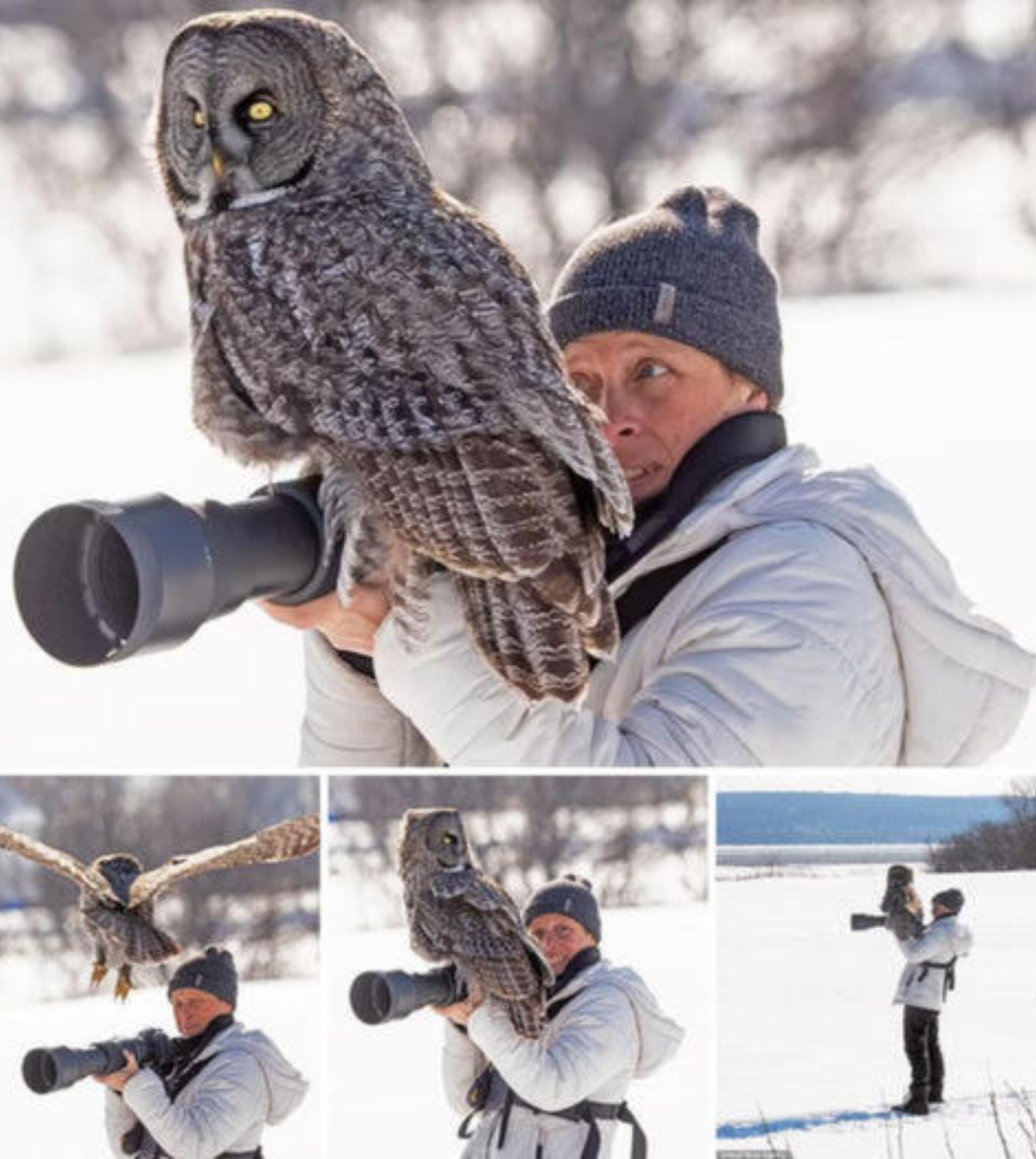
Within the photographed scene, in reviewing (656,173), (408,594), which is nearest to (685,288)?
(408,594)

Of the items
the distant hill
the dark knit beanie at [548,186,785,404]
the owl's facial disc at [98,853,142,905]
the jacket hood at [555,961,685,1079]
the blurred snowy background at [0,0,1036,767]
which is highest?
the blurred snowy background at [0,0,1036,767]

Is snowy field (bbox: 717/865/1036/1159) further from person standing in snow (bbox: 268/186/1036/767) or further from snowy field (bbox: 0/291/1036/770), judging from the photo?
snowy field (bbox: 0/291/1036/770)

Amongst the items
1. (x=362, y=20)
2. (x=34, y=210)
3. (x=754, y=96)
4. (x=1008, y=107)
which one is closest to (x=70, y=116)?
(x=34, y=210)

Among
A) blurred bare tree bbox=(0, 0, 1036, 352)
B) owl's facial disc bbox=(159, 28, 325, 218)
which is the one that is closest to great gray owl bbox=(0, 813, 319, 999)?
owl's facial disc bbox=(159, 28, 325, 218)

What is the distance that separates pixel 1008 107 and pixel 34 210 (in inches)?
97.4

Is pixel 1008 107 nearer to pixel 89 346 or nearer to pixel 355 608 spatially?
pixel 89 346

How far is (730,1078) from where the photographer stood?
1403 millimetres

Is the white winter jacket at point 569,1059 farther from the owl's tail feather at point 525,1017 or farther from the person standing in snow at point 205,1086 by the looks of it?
the person standing in snow at point 205,1086

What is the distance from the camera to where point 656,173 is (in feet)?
19.1

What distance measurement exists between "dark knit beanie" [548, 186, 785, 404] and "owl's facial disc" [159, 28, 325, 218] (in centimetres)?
27

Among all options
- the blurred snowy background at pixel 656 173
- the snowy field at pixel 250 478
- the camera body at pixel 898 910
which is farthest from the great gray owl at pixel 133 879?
the blurred snowy background at pixel 656 173

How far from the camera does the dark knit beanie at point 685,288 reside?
1.79 meters

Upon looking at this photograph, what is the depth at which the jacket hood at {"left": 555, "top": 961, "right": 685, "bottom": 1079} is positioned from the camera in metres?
1.41

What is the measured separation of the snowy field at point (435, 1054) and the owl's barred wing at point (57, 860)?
5.4 inches
